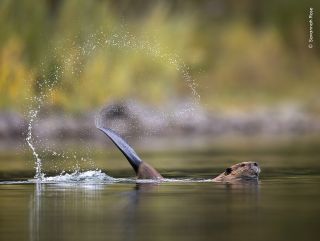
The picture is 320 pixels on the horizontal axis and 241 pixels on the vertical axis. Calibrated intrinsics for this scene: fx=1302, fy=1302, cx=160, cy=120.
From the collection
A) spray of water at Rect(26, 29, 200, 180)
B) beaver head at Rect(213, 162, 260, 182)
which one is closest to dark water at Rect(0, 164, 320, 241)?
beaver head at Rect(213, 162, 260, 182)

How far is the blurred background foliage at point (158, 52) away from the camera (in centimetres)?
6206

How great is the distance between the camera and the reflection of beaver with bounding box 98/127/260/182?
74.8 feet

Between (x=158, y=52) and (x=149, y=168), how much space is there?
49.6 meters

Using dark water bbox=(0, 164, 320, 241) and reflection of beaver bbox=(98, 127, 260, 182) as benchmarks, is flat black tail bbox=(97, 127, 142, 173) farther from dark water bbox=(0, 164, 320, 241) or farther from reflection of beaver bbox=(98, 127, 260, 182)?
dark water bbox=(0, 164, 320, 241)

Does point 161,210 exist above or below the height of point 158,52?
below

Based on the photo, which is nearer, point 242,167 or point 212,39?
point 242,167

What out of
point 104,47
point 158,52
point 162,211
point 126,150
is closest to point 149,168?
point 126,150

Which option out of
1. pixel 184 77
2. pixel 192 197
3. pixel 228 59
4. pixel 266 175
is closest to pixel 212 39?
pixel 228 59

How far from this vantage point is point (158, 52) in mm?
72375

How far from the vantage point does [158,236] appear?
15109mm

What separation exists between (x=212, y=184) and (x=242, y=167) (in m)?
0.69

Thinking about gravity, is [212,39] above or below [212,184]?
above

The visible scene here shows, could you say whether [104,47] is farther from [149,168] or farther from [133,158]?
[133,158]

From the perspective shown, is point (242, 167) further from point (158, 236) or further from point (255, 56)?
point (255, 56)
